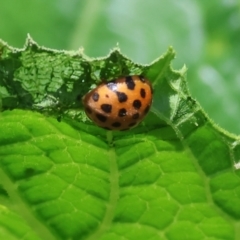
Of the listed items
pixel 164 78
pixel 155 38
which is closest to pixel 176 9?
pixel 155 38

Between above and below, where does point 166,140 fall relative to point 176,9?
below

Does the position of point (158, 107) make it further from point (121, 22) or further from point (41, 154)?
point (121, 22)

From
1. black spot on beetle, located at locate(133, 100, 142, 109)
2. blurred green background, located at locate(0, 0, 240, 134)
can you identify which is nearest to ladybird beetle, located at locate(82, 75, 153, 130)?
black spot on beetle, located at locate(133, 100, 142, 109)

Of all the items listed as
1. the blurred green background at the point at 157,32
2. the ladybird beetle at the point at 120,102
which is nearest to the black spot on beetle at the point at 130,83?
the ladybird beetle at the point at 120,102

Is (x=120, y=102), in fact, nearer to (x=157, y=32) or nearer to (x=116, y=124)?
(x=116, y=124)

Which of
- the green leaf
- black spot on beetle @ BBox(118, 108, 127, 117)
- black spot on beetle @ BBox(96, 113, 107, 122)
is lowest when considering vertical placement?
the green leaf

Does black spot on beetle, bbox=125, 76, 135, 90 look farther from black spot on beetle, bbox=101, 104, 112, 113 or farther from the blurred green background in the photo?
the blurred green background
